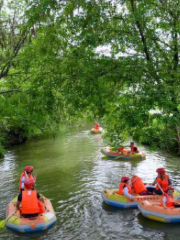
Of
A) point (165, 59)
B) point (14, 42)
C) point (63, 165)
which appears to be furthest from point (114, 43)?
point (63, 165)

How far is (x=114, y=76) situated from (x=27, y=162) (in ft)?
41.1

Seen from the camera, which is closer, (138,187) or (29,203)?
(29,203)

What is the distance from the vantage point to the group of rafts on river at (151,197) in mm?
8883

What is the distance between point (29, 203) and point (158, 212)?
13.5ft

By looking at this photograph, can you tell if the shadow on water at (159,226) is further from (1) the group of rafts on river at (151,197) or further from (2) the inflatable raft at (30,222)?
(2) the inflatable raft at (30,222)

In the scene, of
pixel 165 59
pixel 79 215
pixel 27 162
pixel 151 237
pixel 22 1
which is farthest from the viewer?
pixel 27 162

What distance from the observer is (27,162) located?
17.8 meters

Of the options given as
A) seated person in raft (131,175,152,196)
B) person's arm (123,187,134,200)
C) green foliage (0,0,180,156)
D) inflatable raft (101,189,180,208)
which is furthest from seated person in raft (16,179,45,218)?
seated person in raft (131,175,152,196)

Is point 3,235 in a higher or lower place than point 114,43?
lower

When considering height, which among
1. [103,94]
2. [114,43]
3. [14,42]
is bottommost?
[103,94]

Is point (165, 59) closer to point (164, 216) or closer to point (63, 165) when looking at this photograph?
point (164, 216)

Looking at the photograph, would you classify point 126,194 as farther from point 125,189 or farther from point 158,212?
point 158,212

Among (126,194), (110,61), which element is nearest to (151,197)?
(126,194)

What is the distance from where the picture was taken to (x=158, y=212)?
8961 millimetres
